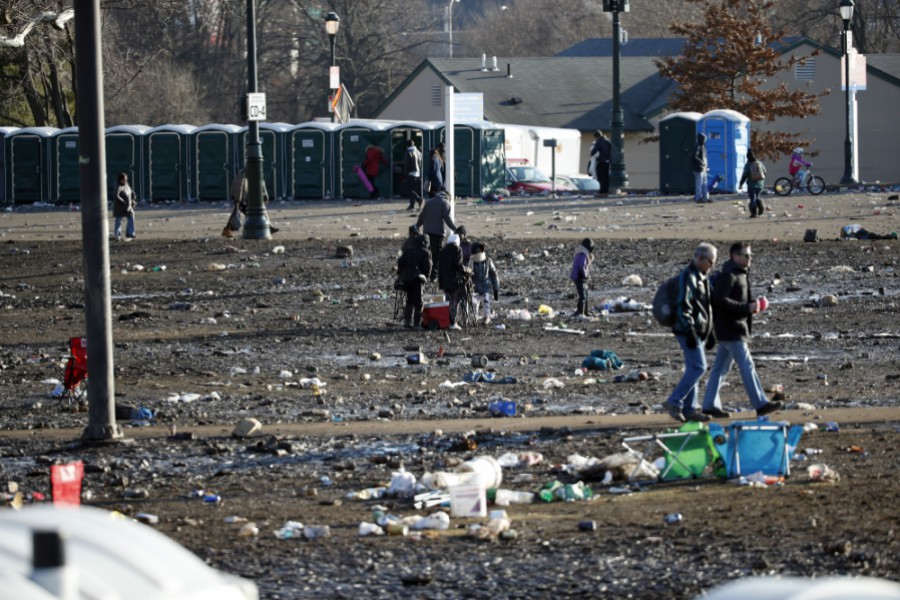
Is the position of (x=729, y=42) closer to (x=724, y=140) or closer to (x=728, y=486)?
(x=724, y=140)

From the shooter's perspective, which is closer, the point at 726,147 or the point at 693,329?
the point at 693,329

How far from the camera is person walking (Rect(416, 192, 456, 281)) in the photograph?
20.1 meters

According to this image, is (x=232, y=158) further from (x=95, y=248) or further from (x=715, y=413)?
(x=715, y=413)

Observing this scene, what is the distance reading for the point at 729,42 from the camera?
53719 millimetres

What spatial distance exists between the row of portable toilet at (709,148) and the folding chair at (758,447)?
29.5m

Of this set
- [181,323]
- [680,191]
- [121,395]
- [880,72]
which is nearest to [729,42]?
[880,72]

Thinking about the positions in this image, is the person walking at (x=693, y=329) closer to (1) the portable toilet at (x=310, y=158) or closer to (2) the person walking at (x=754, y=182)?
(2) the person walking at (x=754, y=182)

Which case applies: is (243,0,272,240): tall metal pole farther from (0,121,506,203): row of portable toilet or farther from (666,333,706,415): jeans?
(666,333,706,415): jeans

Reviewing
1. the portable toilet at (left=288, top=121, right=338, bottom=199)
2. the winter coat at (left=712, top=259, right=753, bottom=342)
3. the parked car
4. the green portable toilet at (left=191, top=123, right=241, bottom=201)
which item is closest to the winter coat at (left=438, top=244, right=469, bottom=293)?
the winter coat at (left=712, top=259, right=753, bottom=342)

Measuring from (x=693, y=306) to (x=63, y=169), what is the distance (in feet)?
107

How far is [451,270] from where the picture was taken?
17.9 m

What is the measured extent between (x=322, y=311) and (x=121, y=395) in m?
6.69

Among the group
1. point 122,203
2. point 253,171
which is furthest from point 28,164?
point 253,171

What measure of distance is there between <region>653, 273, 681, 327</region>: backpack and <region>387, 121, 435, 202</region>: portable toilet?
29211mm
